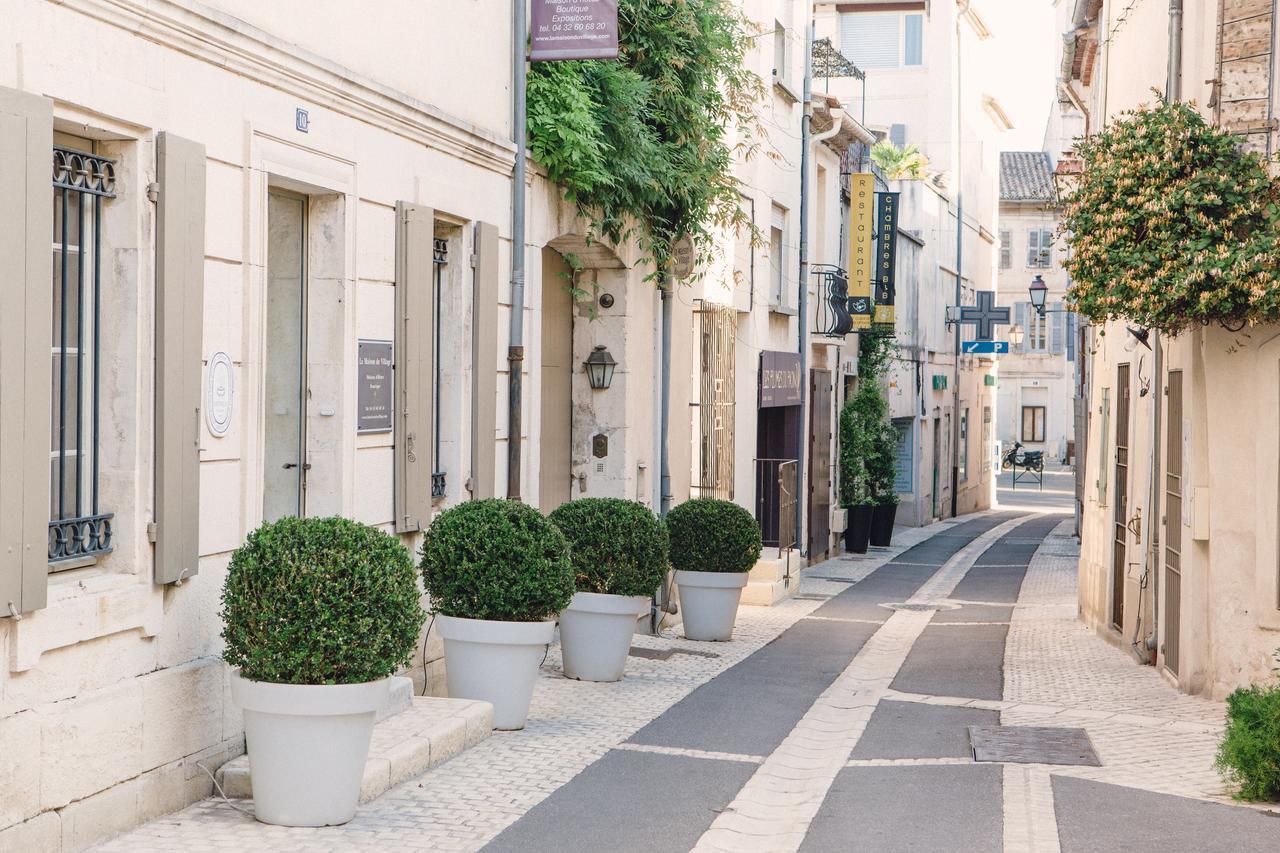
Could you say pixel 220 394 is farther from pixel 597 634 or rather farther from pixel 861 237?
pixel 861 237

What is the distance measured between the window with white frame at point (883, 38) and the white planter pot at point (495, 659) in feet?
97.9

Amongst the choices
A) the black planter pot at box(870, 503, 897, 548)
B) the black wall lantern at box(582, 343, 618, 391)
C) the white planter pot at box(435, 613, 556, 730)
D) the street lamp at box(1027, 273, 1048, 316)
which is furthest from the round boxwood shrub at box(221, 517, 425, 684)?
the street lamp at box(1027, 273, 1048, 316)

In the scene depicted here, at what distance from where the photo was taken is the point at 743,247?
17.5 m

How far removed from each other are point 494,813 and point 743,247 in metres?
11.7

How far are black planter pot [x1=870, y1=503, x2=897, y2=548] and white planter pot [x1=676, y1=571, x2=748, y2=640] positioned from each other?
12168 mm

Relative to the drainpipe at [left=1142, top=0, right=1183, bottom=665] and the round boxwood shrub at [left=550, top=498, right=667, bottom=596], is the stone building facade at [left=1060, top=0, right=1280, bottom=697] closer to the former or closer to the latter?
the drainpipe at [left=1142, top=0, right=1183, bottom=665]

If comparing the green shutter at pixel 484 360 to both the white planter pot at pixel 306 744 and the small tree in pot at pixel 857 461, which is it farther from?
the small tree in pot at pixel 857 461

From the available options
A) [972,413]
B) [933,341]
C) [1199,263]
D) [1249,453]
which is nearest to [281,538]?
[1199,263]

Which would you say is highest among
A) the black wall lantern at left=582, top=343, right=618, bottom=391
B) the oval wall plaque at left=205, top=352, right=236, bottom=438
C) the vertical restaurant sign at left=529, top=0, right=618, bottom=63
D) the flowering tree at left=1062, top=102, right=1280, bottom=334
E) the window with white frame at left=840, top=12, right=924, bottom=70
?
the window with white frame at left=840, top=12, right=924, bottom=70

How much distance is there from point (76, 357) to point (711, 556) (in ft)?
24.3

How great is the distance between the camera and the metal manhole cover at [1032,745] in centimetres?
809

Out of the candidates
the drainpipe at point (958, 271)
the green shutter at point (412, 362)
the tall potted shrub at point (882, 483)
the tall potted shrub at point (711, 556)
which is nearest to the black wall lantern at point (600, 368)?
the tall potted shrub at point (711, 556)

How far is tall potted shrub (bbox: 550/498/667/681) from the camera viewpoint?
32.8ft

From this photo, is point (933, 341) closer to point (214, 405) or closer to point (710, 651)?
point (710, 651)
